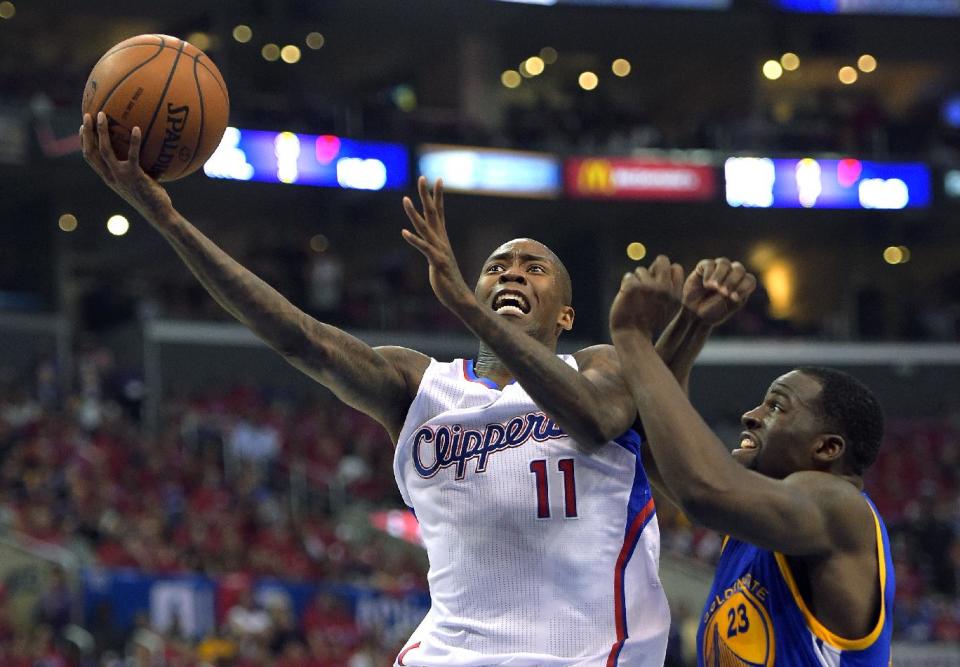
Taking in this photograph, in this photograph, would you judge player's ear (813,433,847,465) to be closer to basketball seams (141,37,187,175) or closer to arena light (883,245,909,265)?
basketball seams (141,37,187,175)

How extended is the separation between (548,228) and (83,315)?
10.3m

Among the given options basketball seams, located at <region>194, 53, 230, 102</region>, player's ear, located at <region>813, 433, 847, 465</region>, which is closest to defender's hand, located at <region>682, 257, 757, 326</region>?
player's ear, located at <region>813, 433, 847, 465</region>

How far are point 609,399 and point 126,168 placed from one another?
156 centimetres

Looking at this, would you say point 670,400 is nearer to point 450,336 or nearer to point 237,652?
point 237,652

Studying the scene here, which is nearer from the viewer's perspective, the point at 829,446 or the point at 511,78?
the point at 829,446

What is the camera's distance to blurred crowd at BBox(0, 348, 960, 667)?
1259 cm

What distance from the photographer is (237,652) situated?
483 inches

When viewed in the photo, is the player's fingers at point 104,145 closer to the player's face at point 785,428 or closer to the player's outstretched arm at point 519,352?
the player's outstretched arm at point 519,352

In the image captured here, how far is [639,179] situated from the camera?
90.2 ft

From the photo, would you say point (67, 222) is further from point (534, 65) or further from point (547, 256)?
point (547, 256)

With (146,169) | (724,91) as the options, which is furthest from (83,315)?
(146,169)

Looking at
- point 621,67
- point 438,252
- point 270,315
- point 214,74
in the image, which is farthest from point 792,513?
point 621,67

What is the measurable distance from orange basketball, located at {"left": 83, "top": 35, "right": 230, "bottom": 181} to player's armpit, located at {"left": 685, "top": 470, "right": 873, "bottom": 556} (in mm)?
1937

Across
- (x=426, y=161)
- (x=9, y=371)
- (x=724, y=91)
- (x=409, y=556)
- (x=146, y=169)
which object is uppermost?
(x=724, y=91)
